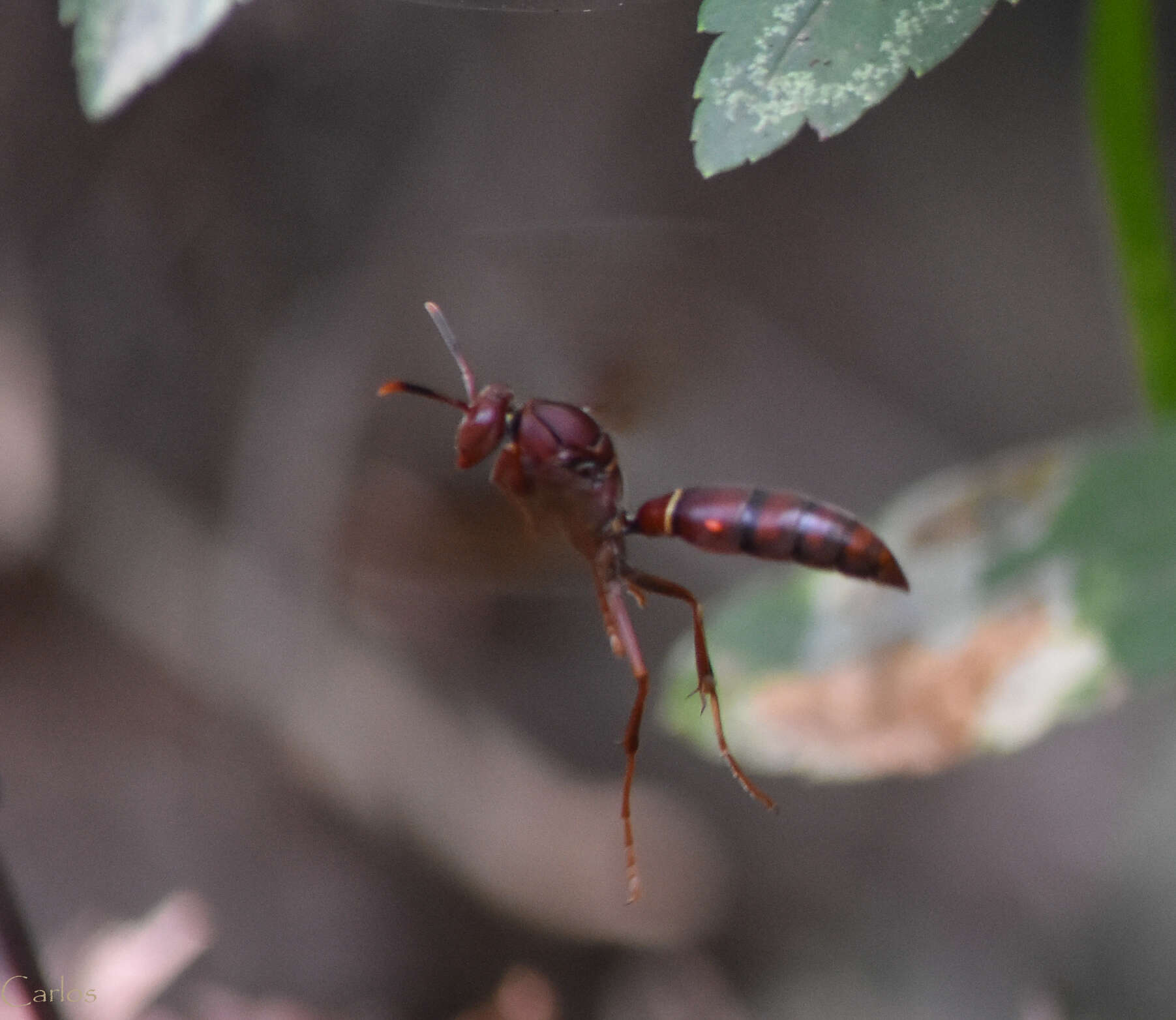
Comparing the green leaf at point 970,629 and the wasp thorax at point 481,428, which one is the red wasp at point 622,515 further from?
the green leaf at point 970,629

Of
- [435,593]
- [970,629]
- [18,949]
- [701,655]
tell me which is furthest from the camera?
[435,593]

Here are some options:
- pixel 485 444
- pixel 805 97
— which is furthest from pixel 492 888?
pixel 805 97

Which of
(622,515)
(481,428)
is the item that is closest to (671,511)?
(622,515)

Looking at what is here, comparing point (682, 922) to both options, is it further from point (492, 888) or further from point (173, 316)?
point (173, 316)

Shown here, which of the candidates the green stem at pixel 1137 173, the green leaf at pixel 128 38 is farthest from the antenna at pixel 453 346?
the green stem at pixel 1137 173

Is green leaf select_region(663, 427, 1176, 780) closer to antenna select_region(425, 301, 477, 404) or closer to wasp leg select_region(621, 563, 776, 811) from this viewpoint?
wasp leg select_region(621, 563, 776, 811)

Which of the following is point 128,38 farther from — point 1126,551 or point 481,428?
point 1126,551

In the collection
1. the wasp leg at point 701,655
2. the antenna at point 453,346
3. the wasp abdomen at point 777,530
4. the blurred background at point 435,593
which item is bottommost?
A: the blurred background at point 435,593
